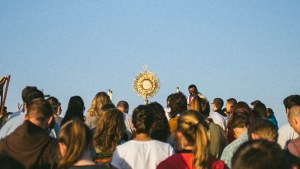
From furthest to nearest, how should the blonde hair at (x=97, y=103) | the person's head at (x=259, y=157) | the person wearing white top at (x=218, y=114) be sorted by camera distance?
the person wearing white top at (x=218, y=114) → the blonde hair at (x=97, y=103) → the person's head at (x=259, y=157)

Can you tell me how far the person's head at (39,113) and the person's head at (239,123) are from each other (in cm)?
259

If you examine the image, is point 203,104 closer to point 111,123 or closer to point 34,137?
point 111,123

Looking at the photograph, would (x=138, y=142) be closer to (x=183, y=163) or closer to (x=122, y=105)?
(x=183, y=163)

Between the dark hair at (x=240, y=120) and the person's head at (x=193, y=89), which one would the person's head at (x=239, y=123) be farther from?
the person's head at (x=193, y=89)

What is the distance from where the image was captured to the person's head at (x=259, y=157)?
2.87m

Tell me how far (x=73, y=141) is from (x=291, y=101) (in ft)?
16.8

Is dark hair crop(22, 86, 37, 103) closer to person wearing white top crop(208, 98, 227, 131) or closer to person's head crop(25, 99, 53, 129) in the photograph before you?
person's head crop(25, 99, 53, 129)

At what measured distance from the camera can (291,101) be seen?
8.99 meters

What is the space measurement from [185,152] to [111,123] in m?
1.91

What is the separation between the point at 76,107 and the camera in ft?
27.2

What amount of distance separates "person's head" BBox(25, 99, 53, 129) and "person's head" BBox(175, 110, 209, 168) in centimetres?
168

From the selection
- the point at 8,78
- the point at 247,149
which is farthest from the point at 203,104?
the point at 8,78

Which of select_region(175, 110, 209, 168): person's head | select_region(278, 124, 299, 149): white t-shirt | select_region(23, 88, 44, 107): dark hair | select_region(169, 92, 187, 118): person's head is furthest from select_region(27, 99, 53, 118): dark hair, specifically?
select_region(278, 124, 299, 149): white t-shirt

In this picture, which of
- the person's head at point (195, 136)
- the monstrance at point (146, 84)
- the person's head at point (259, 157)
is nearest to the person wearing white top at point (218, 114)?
the person's head at point (195, 136)
